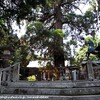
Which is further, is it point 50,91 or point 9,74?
point 9,74

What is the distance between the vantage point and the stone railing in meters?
6.62

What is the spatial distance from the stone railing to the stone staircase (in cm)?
41

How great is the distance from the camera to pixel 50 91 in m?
5.63

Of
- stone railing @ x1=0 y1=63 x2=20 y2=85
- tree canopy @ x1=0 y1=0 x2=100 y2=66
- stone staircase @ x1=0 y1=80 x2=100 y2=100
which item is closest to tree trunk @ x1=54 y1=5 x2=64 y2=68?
tree canopy @ x1=0 y1=0 x2=100 y2=66

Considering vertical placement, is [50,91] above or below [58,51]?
below

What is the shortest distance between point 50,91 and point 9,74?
6.91 feet

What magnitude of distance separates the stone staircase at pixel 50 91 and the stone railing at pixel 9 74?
406mm

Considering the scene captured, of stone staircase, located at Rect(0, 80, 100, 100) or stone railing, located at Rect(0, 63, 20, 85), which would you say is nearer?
stone staircase, located at Rect(0, 80, 100, 100)

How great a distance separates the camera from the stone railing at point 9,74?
662 cm

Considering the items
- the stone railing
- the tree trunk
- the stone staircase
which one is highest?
the tree trunk

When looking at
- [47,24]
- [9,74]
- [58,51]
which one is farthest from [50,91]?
[47,24]

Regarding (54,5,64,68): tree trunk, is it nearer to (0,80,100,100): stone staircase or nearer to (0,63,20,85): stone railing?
(0,63,20,85): stone railing

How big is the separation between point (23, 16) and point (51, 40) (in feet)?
10.4

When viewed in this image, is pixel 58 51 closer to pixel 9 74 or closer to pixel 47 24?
pixel 47 24
